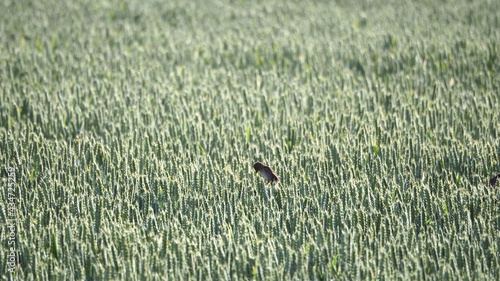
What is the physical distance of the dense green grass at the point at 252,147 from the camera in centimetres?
263

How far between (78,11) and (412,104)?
4054 mm

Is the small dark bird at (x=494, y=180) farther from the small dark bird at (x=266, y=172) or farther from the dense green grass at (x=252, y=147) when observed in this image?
the small dark bird at (x=266, y=172)

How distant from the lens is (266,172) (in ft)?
10.8

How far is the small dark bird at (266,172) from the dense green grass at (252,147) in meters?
0.04

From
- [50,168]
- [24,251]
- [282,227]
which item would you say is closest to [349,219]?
[282,227]

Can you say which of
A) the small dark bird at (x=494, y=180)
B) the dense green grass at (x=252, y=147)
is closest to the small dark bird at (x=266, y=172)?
the dense green grass at (x=252, y=147)

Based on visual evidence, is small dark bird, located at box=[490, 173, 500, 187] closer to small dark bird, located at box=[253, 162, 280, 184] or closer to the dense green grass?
the dense green grass

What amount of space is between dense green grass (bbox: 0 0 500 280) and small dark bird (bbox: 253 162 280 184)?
0.04 meters

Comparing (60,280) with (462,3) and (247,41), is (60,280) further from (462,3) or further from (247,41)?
(462,3)

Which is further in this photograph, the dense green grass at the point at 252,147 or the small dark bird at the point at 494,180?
the small dark bird at the point at 494,180

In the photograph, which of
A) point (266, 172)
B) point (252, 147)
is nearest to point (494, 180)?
point (266, 172)

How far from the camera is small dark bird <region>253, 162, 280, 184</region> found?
3.25 m

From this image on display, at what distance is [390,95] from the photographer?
4402 millimetres

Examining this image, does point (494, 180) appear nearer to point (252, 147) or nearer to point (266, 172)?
point (266, 172)
